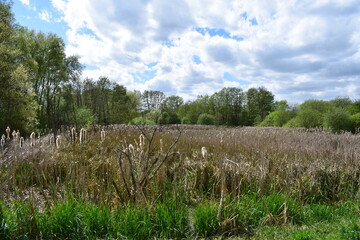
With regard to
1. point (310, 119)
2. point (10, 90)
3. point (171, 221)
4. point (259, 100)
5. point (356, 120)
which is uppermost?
point (259, 100)

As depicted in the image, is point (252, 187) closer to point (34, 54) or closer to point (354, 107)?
point (354, 107)

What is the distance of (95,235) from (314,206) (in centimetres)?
356

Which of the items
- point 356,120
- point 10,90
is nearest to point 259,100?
point 356,120

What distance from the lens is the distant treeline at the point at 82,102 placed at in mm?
16422

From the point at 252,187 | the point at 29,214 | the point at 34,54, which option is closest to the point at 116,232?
the point at 29,214

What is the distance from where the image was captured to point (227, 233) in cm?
328

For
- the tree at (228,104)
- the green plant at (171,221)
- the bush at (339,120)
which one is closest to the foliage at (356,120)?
the bush at (339,120)

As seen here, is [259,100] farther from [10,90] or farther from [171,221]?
[171,221]

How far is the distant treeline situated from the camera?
16422 mm

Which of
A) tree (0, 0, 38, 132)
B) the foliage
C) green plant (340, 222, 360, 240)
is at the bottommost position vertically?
green plant (340, 222, 360, 240)

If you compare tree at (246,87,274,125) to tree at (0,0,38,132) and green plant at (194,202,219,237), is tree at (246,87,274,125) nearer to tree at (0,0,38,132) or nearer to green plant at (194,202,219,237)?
tree at (0,0,38,132)

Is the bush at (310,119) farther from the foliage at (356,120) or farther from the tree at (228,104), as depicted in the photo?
the tree at (228,104)

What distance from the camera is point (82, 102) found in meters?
41.0

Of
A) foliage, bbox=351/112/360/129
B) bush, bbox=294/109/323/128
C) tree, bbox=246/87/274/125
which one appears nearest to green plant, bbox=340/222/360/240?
foliage, bbox=351/112/360/129
